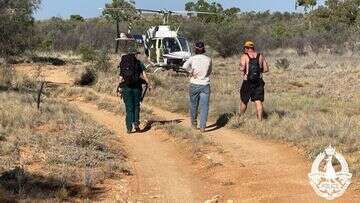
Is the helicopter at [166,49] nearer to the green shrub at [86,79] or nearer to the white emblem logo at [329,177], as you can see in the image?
the green shrub at [86,79]

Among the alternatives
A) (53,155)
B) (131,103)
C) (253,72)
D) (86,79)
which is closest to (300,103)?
(253,72)

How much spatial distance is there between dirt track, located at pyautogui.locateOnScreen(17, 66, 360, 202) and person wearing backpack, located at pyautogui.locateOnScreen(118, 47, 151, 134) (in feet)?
1.62

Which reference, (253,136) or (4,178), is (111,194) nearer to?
(4,178)

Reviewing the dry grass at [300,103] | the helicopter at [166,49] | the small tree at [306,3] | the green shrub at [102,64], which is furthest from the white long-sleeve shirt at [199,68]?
the small tree at [306,3]

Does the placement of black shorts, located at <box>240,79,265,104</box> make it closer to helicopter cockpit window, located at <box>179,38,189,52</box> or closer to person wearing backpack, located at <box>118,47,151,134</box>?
person wearing backpack, located at <box>118,47,151,134</box>

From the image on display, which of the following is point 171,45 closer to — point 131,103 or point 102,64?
point 102,64

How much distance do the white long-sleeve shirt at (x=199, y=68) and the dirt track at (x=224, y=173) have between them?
1050mm

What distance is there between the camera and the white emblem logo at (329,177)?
7.73 m

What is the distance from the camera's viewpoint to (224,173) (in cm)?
921

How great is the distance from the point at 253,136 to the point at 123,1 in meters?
46.7

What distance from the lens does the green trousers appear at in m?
12.8

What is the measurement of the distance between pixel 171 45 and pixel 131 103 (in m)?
16.6

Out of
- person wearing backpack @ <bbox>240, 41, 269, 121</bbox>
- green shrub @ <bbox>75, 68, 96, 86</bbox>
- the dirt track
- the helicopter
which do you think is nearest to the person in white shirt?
the dirt track

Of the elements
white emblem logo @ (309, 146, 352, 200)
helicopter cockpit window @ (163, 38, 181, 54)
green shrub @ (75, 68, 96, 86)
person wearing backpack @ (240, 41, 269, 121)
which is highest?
person wearing backpack @ (240, 41, 269, 121)
